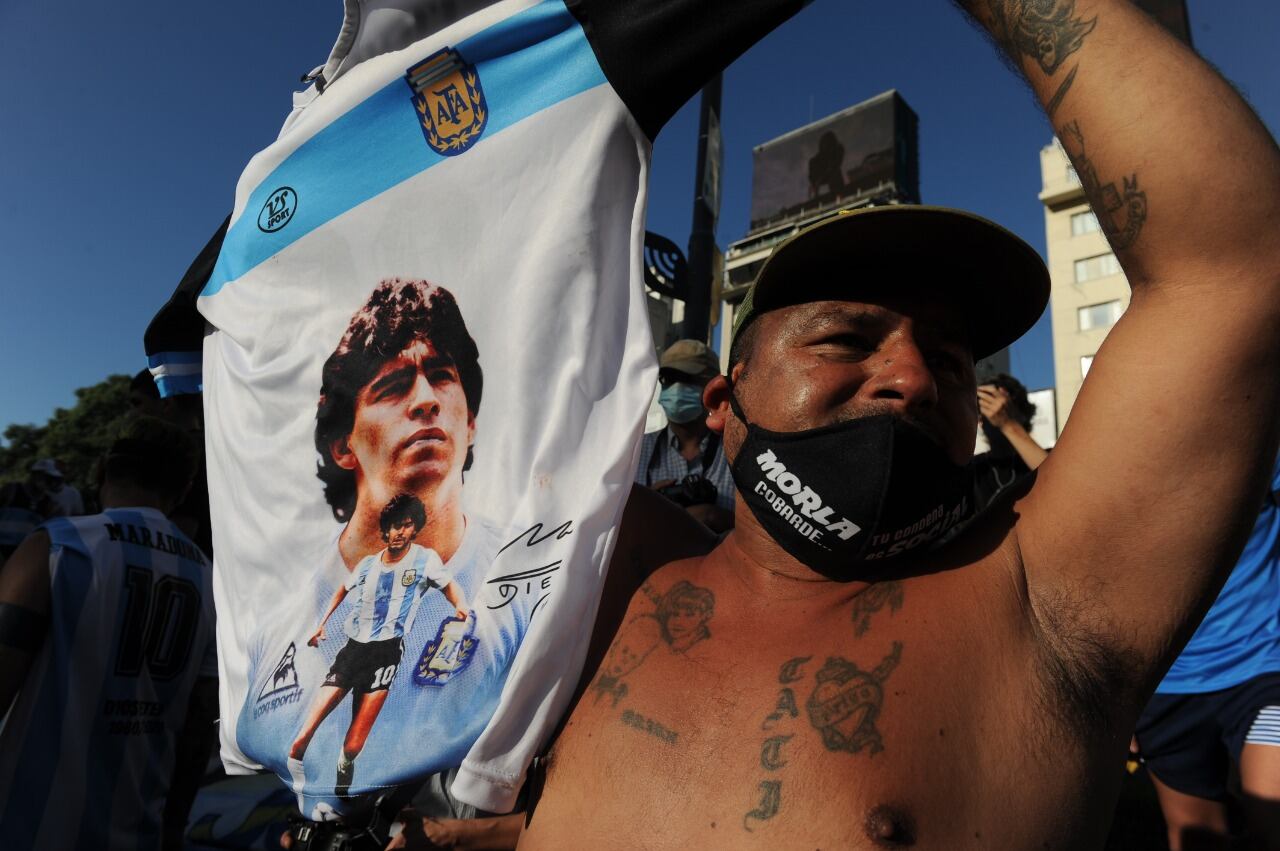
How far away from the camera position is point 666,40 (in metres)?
1.59

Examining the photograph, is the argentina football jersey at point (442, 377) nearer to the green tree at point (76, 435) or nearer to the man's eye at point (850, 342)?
the man's eye at point (850, 342)

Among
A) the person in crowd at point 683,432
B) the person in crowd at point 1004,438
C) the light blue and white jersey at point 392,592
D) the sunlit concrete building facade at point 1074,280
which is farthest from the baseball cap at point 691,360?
the sunlit concrete building facade at point 1074,280

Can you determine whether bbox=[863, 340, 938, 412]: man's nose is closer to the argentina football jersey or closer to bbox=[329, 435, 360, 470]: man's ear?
the argentina football jersey

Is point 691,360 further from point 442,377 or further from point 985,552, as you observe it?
point 985,552

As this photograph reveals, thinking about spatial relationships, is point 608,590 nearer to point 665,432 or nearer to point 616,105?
point 616,105

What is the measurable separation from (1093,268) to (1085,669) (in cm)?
3819

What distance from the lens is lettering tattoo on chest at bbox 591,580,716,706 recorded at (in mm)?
1493

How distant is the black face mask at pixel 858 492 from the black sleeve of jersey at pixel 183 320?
1.92 meters

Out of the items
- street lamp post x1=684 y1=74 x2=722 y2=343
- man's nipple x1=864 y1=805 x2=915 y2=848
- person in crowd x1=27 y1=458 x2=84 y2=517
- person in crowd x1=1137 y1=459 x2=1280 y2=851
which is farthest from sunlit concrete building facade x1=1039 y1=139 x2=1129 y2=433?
man's nipple x1=864 y1=805 x2=915 y2=848

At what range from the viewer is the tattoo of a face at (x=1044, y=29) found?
3.95 ft

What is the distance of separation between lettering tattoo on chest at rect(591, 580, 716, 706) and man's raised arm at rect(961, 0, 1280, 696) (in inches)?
23.8

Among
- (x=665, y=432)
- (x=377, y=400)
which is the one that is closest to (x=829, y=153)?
(x=665, y=432)

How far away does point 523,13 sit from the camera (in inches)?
73.0

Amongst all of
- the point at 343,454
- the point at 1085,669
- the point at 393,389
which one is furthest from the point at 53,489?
the point at 1085,669
